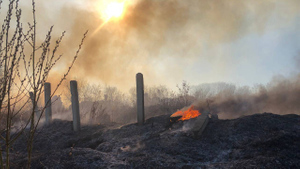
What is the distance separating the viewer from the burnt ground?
18.2 ft

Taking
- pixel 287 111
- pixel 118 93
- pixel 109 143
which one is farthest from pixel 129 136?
pixel 118 93

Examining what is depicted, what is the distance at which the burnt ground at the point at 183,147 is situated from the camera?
218 inches

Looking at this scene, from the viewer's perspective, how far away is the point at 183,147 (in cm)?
696

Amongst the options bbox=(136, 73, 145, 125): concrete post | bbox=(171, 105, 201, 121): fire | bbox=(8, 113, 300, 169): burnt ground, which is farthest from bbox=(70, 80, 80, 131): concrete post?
bbox=(171, 105, 201, 121): fire

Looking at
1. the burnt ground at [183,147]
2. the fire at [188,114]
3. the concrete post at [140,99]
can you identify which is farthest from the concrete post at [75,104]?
the fire at [188,114]

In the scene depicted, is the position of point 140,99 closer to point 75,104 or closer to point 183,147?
point 75,104

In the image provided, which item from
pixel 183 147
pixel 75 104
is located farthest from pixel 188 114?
pixel 75 104

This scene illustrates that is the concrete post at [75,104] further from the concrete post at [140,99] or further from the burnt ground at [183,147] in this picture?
the concrete post at [140,99]

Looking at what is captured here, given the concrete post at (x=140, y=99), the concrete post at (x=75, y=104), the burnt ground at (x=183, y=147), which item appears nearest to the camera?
the burnt ground at (x=183, y=147)

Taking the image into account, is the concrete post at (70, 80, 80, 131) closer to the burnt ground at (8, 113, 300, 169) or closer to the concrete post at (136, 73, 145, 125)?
the burnt ground at (8, 113, 300, 169)

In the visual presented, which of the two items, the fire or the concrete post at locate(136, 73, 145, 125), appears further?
the concrete post at locate(136, 73, 145, 125)

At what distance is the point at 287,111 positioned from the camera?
12.9 meters

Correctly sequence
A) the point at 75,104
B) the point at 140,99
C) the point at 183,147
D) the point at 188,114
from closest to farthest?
1. the point at 183,147
2. the point at 188,114
3. the point at 140,99
4. the point at 75,104

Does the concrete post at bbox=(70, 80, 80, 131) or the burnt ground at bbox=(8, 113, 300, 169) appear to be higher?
the concrete post at bbox=(70, 80, 80, 131)
